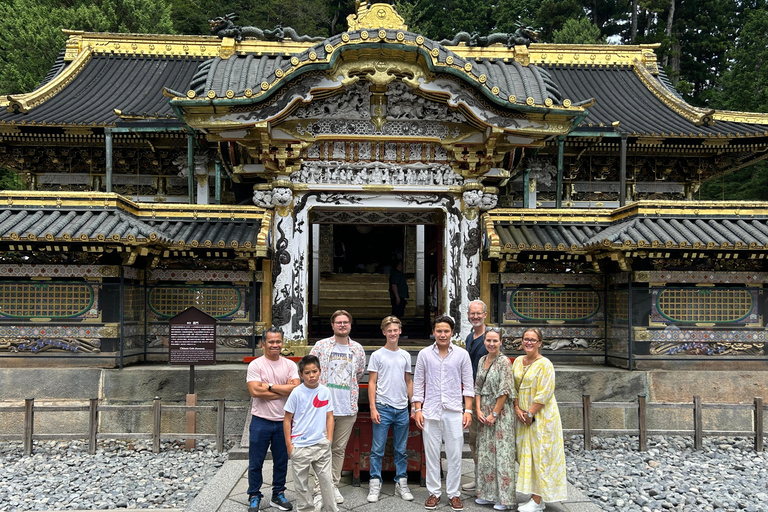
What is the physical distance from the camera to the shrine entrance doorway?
1146 centimetres

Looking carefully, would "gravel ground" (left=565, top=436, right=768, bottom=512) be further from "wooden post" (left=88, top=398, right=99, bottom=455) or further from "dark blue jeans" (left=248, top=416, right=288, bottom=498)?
"wooden post" (left=88, top=398, right=99, bottom=455)

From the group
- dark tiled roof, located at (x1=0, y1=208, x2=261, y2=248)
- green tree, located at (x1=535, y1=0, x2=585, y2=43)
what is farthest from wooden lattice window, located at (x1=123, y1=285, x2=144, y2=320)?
green tree, located at (x1=535, y1=0, x2=585, y2=43)

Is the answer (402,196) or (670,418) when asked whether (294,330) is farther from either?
(670,418)

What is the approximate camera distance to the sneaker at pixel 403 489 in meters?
5.91

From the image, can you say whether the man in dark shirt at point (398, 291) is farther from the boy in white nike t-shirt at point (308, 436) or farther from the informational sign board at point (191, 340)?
the boy in white nike t-shirt at point (308, 436)

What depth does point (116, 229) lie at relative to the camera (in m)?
8.75

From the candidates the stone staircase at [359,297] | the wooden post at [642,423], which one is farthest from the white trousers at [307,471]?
the stone staircase at [359,297]

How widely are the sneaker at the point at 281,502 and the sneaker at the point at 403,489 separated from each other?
109 cm

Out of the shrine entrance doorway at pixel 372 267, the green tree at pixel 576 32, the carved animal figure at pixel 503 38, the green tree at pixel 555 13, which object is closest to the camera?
the shrine entrance doorway at pixel 372 267

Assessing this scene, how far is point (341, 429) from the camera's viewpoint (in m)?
5.89

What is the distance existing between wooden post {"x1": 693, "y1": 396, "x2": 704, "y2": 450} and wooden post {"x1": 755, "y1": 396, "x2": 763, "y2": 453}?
736mm

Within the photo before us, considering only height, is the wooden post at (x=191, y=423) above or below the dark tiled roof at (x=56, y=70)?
below

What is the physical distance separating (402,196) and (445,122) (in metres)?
1.38

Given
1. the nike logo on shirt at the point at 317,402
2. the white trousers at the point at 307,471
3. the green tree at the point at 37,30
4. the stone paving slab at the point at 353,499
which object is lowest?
the stone paving slab at the point at 353,499
